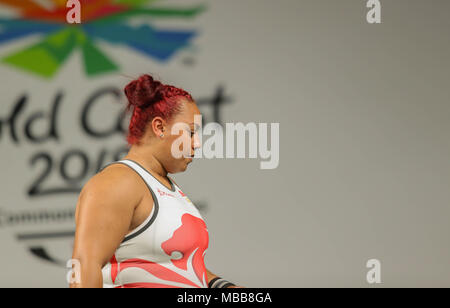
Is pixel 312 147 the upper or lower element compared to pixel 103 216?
upper

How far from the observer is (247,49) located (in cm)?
268

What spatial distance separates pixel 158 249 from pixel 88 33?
202 centimetres

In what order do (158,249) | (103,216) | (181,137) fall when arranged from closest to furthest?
(103,216)
(158,249)
(181,137)

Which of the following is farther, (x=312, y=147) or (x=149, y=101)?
(x=312, y=147)

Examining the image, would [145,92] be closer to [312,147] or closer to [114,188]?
[114,188]

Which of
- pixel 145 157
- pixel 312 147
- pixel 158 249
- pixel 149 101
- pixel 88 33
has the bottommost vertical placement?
pixel 158 249

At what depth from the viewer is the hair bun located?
3.58ft

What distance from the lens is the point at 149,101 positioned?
1094 millimetres

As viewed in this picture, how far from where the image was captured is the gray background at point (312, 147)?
2.63m

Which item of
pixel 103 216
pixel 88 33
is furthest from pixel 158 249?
pixel 88 33

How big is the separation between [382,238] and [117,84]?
165 centimetres

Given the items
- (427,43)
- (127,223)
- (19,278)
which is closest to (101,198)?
(127,223)

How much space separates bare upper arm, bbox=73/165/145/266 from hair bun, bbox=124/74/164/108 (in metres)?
0.23

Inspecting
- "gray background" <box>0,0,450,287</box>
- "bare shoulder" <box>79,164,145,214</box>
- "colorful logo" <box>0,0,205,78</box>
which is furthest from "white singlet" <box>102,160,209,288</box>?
"colorful logo" <box>0,0,205,78</box>
